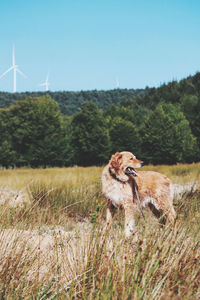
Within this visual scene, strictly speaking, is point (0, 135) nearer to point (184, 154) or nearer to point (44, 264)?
point (184, 154)

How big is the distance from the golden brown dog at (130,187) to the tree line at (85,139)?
32756 millimetres

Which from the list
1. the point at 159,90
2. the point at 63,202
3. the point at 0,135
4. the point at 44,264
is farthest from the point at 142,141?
the point at 159,90

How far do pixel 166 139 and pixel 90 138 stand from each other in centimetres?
969

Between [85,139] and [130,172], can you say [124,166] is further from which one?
A: [85,139]

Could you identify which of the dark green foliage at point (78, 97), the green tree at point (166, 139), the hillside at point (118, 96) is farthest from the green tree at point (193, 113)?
the dark green foliage at point (78, 97)

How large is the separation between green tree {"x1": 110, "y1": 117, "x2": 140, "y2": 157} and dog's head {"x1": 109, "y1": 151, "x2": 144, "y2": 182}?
121 feet

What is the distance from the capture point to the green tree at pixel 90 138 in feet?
134

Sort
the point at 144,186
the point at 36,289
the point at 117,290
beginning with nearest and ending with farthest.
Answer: the point at 117,290 → the point at 36,289 → the point at 144,186

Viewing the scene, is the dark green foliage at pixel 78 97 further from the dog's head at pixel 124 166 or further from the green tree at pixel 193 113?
the dog's head at pixel 124 166

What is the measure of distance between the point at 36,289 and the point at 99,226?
2.45 feet

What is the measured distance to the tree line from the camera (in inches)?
1545

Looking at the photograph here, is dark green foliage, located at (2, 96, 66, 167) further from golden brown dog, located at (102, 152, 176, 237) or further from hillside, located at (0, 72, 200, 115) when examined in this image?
hillside, located at (0, 72, 200, 115)

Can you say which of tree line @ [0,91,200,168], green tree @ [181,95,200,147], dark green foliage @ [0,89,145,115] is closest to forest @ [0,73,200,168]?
tree line @ [0,91,200,168]

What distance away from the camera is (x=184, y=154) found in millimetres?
41688
